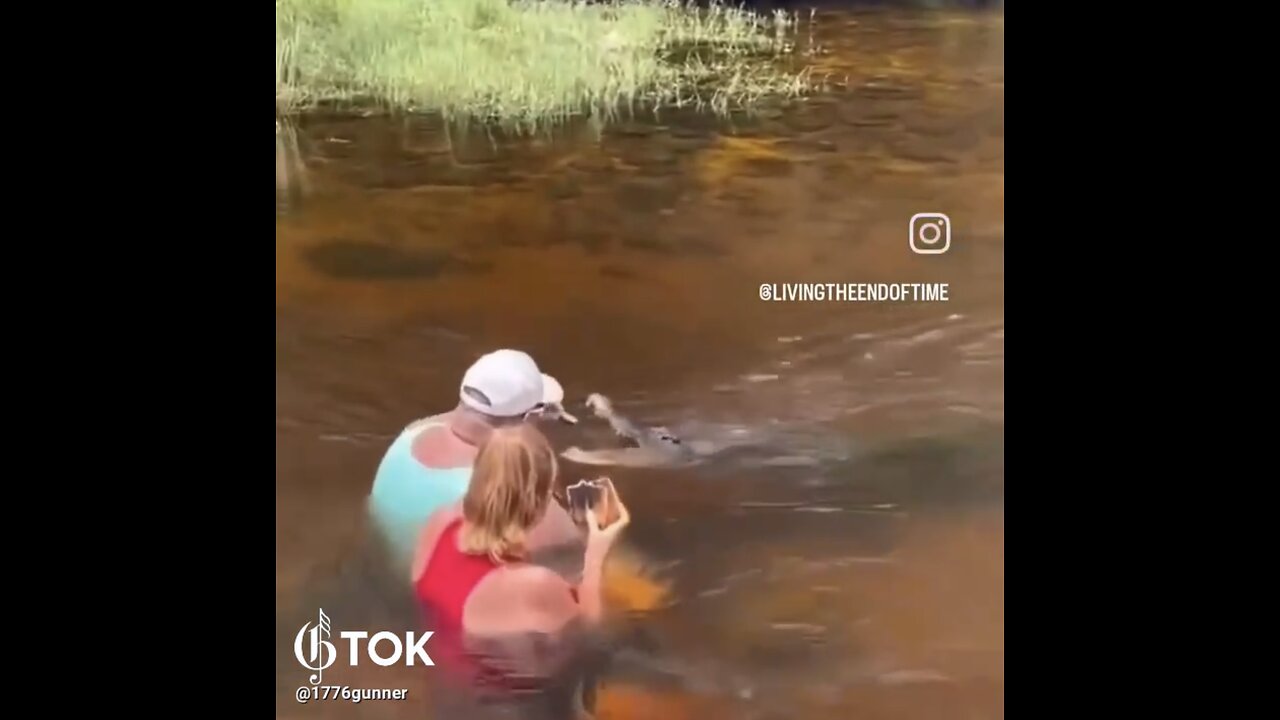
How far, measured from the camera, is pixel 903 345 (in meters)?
1.18

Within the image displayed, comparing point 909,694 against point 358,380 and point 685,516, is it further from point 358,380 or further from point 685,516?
point 358,380

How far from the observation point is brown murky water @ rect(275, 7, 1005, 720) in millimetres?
1161

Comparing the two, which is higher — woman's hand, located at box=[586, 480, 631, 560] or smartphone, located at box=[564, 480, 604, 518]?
smartphone, located at box=[564, 480, 604, 518]

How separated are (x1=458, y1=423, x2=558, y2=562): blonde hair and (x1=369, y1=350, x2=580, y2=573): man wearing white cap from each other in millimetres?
11

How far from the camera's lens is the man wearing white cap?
1.16 metres

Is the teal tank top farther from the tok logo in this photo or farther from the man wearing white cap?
the tok logo

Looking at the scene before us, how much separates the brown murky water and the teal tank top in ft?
0.06

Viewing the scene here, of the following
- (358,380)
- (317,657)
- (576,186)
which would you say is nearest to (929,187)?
(576,186)

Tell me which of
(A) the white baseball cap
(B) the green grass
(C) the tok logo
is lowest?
(C) the tok logo

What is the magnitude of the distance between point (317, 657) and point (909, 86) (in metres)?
0.83

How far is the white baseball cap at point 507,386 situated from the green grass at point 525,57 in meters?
0.24

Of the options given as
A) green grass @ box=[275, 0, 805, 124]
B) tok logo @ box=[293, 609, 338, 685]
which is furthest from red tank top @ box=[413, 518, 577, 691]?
green grass @ box=[275, 0, 805, 124]

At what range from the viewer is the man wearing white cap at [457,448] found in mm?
1156

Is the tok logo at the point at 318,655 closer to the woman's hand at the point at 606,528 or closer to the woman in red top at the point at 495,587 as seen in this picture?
the woman in red top at the point at 495,587
